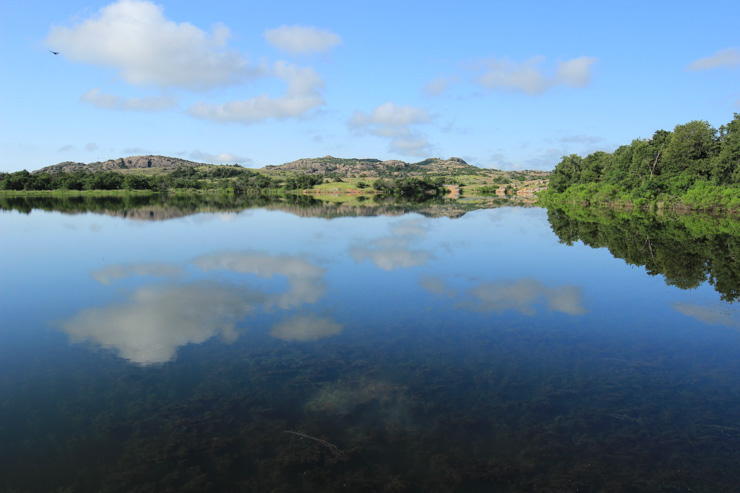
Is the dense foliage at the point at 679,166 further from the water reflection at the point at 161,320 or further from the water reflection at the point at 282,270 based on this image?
the water reflection at the point at 161,320

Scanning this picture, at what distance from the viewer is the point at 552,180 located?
387 feet

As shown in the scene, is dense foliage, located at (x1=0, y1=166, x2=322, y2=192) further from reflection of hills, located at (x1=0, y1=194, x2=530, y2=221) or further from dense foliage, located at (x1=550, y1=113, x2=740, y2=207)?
dense foliage, located at (x1=550, y1=113, x2=740, y2=207)

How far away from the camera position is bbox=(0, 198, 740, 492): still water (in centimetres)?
775

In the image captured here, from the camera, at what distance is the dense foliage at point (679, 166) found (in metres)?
58.9

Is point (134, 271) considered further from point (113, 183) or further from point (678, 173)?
point (113, 183)

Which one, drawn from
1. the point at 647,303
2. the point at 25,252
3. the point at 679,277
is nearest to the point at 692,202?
the point at 679,277

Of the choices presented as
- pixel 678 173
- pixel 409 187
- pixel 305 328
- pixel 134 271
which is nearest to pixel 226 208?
pixel 134 271

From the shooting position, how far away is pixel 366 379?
437 inches

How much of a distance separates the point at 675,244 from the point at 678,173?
44812 mm

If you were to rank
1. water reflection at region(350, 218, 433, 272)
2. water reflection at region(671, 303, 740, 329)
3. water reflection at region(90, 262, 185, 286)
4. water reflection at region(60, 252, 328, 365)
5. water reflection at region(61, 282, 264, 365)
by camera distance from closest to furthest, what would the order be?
water reflection at region(61, 282, 264, 365) < water reflection at region(60, 252, 328, 365) < water reflection at region(671, 303, 740, 329) < water reflection at region(90, 262, 185, 286) < water reflection at region(350, 218, 433, 272)

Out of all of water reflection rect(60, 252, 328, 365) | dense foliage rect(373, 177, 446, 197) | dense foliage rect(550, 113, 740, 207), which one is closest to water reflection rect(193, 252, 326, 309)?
water reflection rect(60, 252, 328, 365)

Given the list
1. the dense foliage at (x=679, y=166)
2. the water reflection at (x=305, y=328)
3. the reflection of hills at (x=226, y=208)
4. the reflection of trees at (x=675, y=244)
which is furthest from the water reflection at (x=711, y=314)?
the dense foliage at (x=679, y=166)

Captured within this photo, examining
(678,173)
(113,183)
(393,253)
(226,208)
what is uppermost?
(113,183)

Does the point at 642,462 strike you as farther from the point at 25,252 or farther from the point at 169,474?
the point at 25,252
